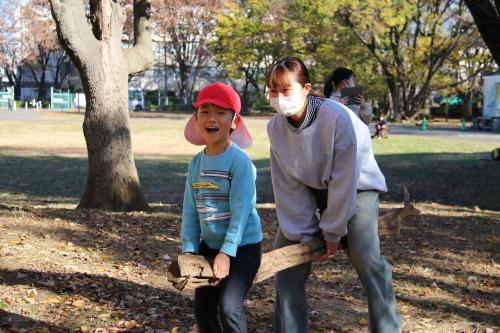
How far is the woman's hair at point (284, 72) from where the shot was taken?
327 cm

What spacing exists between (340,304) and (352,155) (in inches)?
76.6

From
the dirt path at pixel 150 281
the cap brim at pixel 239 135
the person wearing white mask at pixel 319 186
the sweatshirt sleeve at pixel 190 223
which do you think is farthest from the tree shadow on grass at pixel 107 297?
the cap brim at pixel 239 135

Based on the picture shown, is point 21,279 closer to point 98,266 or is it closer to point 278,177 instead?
point 98,266

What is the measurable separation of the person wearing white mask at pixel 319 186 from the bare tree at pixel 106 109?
4.82 meters

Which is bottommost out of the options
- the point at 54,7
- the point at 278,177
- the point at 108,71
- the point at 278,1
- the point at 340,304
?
the point at 340,304

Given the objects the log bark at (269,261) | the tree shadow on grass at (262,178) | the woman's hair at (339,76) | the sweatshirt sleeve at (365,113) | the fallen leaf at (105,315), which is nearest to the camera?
the log bark at (269,261)

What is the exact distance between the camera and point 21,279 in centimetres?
486

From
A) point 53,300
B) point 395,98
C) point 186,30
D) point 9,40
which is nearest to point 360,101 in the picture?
point 53,300

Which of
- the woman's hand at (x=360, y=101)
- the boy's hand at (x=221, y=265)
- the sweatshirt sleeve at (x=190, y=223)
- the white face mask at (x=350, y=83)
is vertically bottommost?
the boy's hand at (x=221, y=265)

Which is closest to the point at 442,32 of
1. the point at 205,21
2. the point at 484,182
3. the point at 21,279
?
the point at 205,21

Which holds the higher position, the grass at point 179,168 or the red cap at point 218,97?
the red cap at point 218,97

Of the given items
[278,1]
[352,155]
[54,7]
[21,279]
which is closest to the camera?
[352,155]

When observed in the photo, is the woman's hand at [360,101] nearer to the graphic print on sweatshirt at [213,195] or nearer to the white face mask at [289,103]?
the white face mask at [289,103]

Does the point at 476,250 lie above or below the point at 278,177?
below
